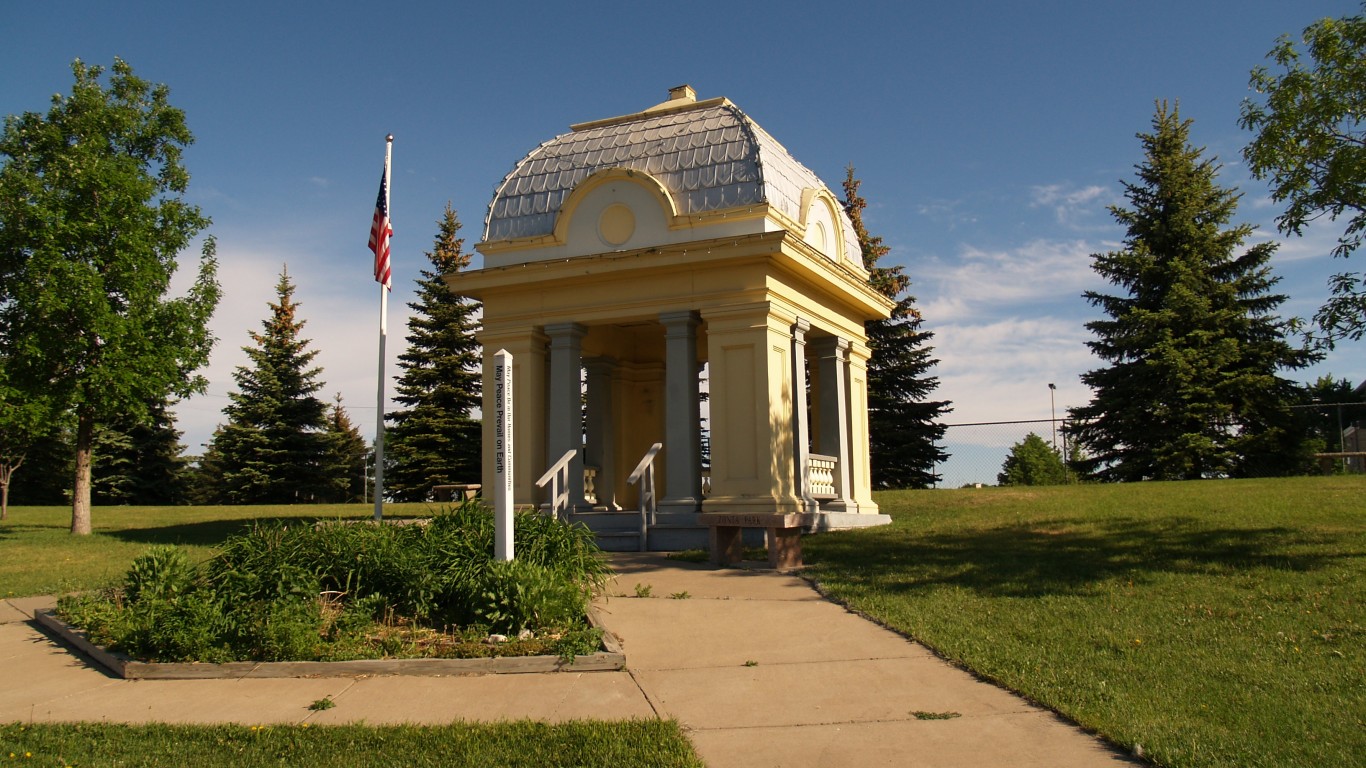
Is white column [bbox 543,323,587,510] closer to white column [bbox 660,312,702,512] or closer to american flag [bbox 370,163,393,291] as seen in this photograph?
white column [bbox 660,312,702,512]

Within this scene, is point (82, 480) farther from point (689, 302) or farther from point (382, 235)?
point (689, 302)

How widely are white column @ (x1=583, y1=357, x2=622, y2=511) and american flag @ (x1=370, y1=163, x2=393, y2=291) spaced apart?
443cm

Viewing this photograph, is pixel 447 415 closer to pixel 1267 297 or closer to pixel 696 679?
pixel 1267 297

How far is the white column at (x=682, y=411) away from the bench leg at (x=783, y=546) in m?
4.11

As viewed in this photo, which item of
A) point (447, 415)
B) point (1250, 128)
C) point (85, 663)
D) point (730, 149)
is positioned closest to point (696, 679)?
point (85, 663)

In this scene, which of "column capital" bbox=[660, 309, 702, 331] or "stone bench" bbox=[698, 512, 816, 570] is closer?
"stone bench" bbox=[698, 512, 816, 570]

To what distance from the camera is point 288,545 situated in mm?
9273

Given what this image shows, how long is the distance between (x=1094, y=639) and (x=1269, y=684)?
4.79ft

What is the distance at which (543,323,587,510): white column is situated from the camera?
698 inches

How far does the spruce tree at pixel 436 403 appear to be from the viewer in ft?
133

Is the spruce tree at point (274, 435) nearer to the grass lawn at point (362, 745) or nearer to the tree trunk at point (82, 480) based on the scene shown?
the tree trunk at point (82, 480)

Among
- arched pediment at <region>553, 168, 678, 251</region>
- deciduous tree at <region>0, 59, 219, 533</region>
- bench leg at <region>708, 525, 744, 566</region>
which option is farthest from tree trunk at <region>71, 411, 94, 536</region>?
bench leg at <region>708, 525, 744, 566</region>

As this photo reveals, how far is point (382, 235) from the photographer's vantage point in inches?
781

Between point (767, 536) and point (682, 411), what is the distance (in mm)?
Result: 4701
